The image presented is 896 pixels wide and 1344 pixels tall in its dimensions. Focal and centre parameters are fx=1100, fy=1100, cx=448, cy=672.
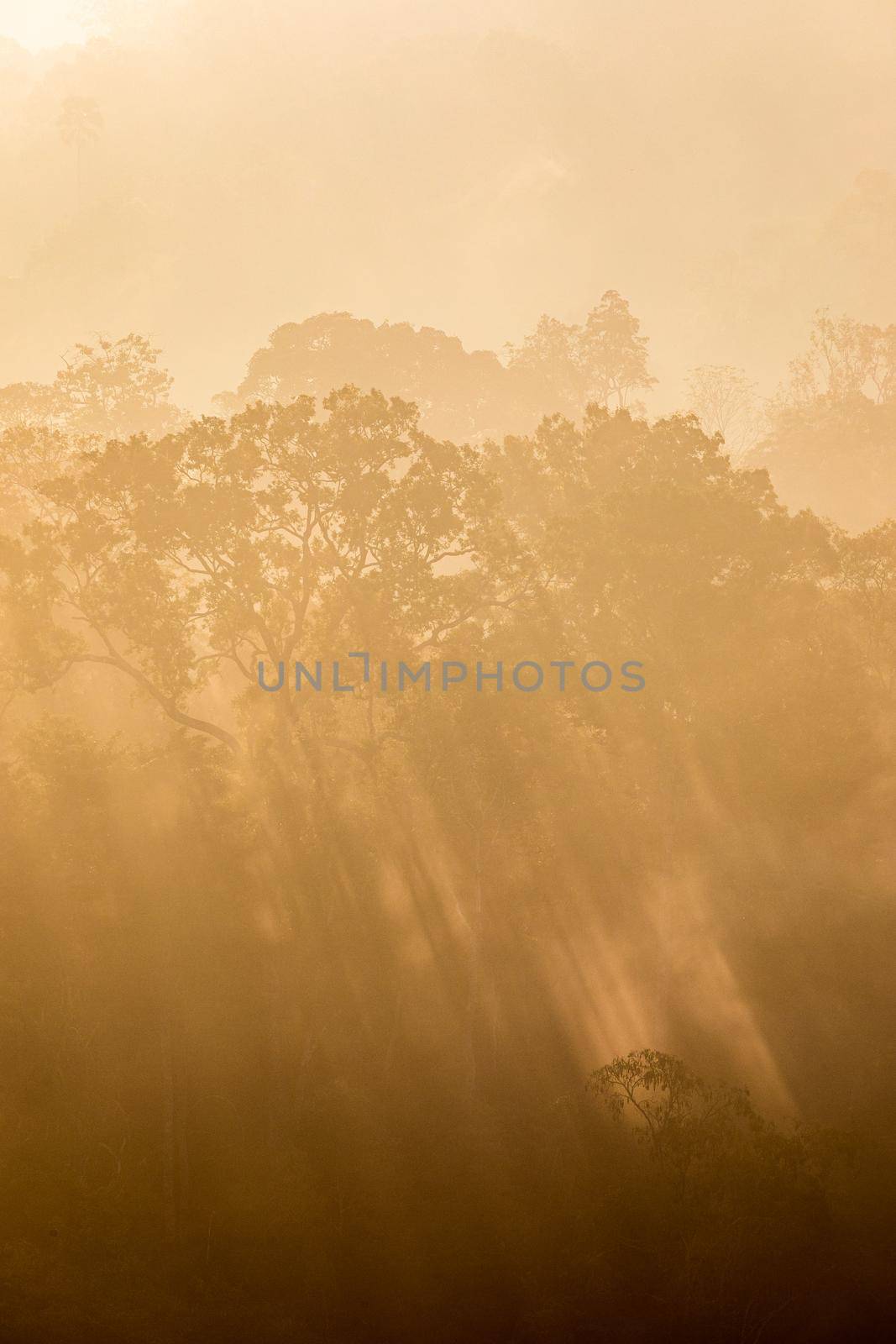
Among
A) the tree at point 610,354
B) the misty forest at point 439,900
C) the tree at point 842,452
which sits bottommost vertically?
the misty forest at point 439,900

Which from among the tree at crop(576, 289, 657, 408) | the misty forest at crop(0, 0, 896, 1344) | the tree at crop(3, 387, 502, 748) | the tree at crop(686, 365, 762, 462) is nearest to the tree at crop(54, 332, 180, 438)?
the misty forest at crop(0, 0, 896, 1344)

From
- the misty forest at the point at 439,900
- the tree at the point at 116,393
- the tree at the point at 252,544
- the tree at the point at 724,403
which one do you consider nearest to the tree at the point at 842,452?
the tree at the point at 724,403

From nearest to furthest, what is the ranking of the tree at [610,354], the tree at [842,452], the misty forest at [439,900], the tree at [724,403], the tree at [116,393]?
the misty forest at [439,900], the tree at [116,393], the tree at [842,452], the tree at [610,354], the tree at [724,403]

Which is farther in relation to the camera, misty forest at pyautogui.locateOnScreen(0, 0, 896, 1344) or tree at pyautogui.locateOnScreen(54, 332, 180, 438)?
tree at pyautogui.locateOnScreen(54, 332, 180, 438)

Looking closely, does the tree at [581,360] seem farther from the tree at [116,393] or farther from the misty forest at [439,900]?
the misty forest at [439,900]

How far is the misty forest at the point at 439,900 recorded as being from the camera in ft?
87.5

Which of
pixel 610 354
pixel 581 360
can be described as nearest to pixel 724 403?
pixel 610 354

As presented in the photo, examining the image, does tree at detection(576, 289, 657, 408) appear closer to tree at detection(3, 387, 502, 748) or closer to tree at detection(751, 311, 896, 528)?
tree at detection(751, 311, 896, 528)

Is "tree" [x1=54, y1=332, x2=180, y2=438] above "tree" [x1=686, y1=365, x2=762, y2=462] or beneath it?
beneath

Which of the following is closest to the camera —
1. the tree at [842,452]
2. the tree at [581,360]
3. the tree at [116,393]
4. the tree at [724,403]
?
the tree at [116,393]

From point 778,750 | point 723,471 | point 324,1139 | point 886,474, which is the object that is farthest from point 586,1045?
point 886,474

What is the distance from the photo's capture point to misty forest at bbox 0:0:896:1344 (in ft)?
87.5

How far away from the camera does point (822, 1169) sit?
2573cm

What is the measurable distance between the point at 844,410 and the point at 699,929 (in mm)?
54205
